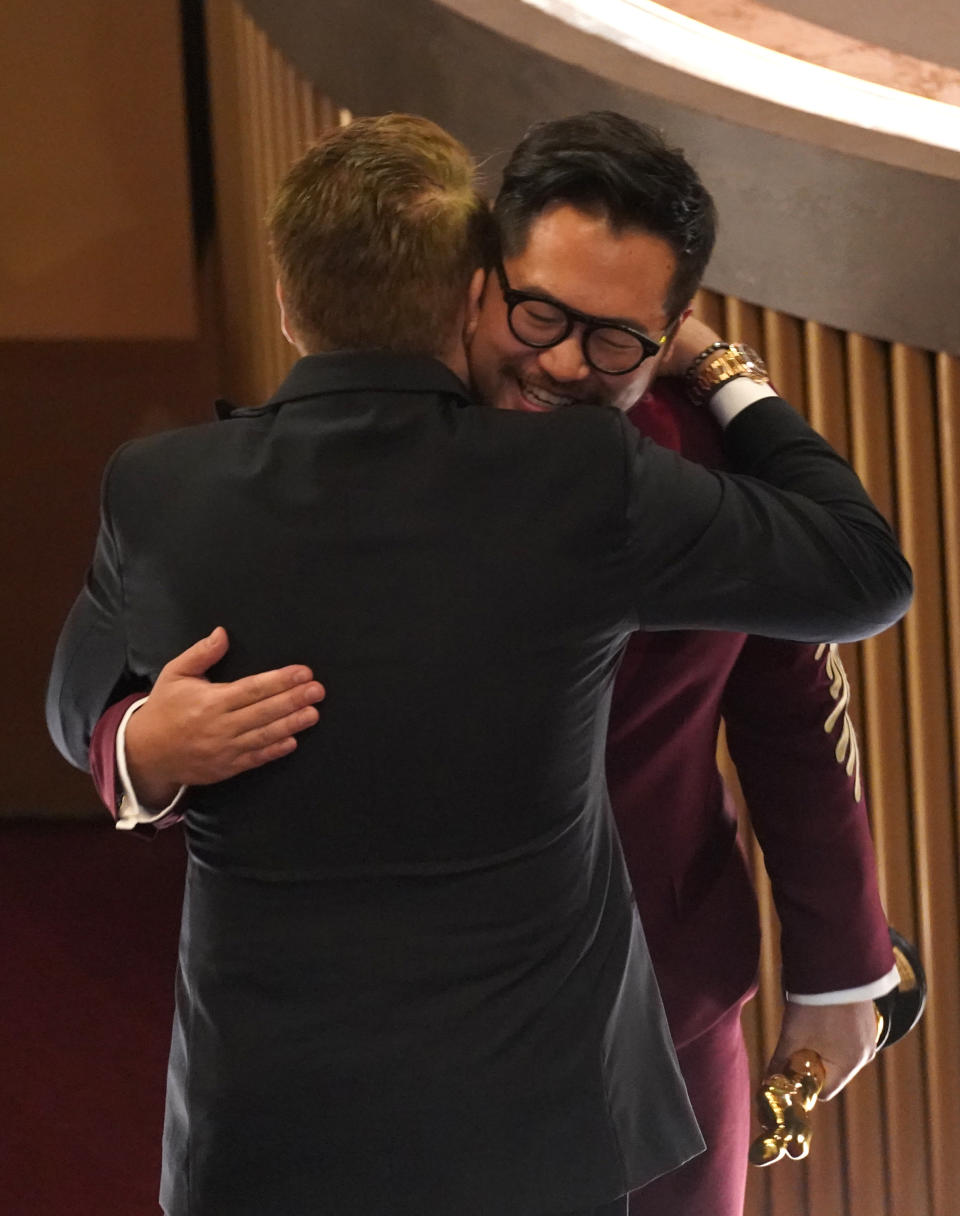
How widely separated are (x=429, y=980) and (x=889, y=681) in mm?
1159

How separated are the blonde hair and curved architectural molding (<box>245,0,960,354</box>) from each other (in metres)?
0.67

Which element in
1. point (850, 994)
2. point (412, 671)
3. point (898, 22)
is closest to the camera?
point (412, 671)

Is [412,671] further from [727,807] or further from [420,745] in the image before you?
[727,807]

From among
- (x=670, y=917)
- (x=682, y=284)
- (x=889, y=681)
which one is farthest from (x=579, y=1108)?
(x=889, y=681)

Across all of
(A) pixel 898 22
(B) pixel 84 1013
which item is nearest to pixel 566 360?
(A) pixel 898 22

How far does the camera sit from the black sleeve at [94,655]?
115 centimetres

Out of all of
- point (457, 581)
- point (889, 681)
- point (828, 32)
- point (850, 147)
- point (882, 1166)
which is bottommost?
point (882, 1166)

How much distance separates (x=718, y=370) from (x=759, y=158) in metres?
0.51

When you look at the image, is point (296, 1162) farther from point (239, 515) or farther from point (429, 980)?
point (239, 515)

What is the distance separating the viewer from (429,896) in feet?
3.57

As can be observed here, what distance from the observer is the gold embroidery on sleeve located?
144 centimetres

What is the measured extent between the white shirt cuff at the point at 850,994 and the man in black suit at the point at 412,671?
387 millimetres

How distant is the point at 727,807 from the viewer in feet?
4.95

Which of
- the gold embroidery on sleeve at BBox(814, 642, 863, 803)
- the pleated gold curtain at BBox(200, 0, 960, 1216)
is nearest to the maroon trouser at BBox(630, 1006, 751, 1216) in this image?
the gold embroidery on sleeve at BBox(814, 642, 863, 803)
